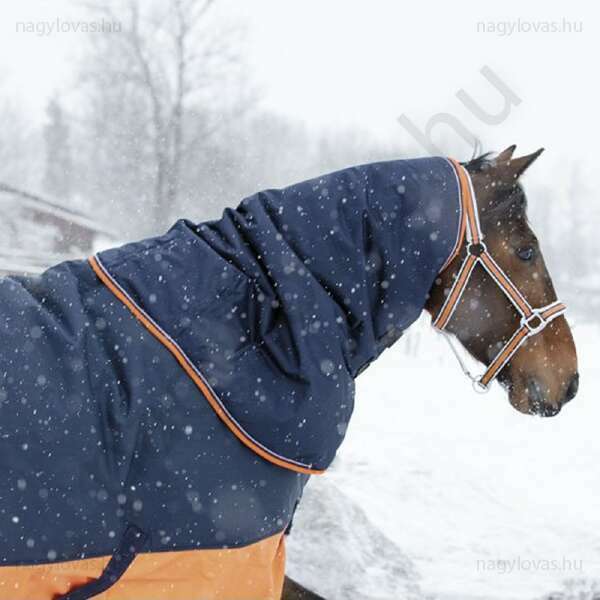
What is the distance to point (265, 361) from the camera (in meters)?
1.73

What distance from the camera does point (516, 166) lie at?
216 cm

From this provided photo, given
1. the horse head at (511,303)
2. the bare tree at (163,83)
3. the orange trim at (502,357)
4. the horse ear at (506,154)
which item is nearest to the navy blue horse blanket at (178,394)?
the horse head at (511,303)

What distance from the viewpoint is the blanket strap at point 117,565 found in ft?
5.38

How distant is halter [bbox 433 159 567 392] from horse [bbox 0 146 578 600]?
85 mm

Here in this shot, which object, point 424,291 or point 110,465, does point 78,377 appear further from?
point 424,291

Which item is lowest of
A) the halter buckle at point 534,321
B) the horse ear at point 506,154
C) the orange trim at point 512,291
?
the halter buckle at point 534,321

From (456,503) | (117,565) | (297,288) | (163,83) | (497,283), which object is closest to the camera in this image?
(117,565)

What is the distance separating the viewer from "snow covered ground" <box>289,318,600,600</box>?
10.5 ft

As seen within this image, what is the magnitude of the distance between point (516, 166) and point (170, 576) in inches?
59.4

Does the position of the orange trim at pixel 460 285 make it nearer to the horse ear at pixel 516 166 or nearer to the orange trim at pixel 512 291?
the orange trim at pixel 512 291

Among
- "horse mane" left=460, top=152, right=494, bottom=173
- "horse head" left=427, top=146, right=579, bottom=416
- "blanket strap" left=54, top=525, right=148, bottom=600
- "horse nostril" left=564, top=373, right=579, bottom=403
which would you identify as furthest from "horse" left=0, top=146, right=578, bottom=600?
"horse nostril" left=564, top=373, right=579, bottom=403

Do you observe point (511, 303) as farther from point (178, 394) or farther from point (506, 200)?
point (178, 394)

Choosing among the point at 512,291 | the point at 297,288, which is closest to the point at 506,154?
the point at 512,291

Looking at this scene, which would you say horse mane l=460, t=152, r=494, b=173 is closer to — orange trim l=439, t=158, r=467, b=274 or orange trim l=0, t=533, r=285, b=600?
orange trim l=439, t=158, r=467, b=274
